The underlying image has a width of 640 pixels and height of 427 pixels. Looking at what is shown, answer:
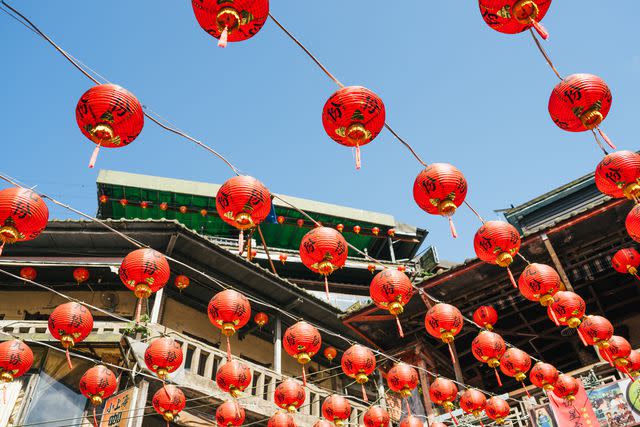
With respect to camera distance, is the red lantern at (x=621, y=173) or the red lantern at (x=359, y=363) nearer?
the red lantern at (x=621, y=173)

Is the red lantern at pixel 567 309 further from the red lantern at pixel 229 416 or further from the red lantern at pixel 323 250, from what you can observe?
the red lantern at pixel 229 416

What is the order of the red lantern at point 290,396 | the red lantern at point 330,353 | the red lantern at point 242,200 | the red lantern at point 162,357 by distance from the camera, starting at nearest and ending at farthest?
the red lantern at point 242,200 → the red lantern at point 162,357 → the red lantern at point 290,396 → the red lantern at point 330,353

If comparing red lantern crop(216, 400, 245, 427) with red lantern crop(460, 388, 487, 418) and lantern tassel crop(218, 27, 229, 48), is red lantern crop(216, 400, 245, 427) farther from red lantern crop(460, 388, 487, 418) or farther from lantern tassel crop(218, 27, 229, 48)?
lantern tassel crop(218, 27, 229, 48)

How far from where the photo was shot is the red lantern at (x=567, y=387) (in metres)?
9.23

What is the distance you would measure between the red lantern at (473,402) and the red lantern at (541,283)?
9.40 ft

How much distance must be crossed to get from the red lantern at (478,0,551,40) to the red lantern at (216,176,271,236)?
3.31 m

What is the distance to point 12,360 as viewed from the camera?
7.91 m

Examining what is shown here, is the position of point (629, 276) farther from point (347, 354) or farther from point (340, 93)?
point (340, 93)

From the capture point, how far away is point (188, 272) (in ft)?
44.3

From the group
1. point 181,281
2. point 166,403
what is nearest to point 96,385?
point 166,403

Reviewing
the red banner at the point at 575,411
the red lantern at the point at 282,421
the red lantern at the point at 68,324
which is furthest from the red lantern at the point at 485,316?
the red lantern at the point at 68,324

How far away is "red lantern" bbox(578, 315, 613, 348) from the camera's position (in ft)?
28.1

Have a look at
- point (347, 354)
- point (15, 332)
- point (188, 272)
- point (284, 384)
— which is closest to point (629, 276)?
point (347, 354)

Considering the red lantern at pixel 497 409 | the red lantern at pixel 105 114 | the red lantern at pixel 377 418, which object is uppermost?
the red lantern at pixel 105 114
